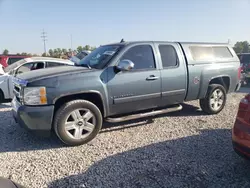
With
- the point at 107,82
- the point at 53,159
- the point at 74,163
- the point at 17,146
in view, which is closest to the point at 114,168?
the point at 74,163

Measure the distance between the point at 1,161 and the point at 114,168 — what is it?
5.91 ft

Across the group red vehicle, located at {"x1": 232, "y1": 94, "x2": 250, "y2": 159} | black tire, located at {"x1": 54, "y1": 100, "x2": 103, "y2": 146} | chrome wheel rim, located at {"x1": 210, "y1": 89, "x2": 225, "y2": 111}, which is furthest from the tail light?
chrome wheel rim, located at {"x1": 210, "y1": 89, "x2": 225, "y2": 111}

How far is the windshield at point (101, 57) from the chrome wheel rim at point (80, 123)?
95 cm

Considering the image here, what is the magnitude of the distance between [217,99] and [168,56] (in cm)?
198

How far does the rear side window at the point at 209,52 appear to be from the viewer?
17.4 ft

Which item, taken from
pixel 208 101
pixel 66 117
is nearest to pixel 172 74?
pixel 208 101

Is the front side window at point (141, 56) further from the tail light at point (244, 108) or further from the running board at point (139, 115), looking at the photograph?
the tail light at point (244, 108)

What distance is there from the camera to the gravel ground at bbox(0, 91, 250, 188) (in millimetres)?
2871

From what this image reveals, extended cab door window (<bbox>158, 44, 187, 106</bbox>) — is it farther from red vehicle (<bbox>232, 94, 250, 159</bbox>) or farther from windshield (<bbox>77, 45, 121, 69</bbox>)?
red vehicle (<bbox>232, 94, 250, 159</bbox>)

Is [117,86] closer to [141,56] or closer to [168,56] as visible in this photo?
[141,56]

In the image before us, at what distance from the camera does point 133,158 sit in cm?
343

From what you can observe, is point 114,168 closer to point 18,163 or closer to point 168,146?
point 168,146

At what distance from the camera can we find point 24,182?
112 inches

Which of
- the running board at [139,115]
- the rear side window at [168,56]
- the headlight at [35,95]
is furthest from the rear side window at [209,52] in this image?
the headlight at [35,95]
